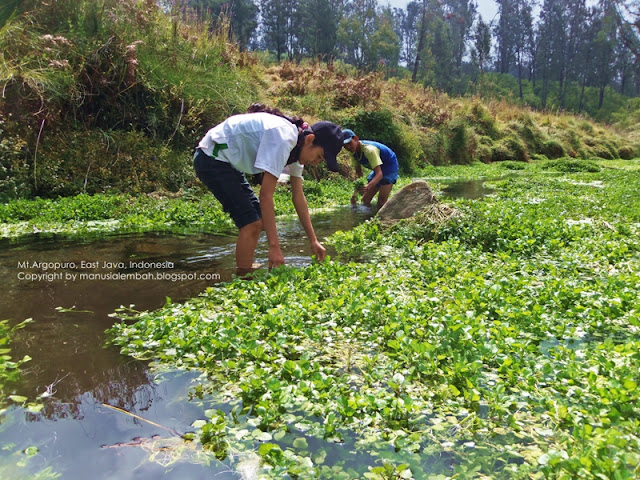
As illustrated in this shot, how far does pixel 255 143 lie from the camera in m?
4.72

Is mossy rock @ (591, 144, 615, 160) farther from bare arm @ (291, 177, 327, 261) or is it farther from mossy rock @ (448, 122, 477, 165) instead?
bare arm @ (291, 177, 327, 261)

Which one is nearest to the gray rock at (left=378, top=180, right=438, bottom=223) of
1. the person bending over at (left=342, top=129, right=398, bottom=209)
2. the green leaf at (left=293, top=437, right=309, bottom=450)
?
the person bending over at (left=342, top=129, right=398, bottom=209)

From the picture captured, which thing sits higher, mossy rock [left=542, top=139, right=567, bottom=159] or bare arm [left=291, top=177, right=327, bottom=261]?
mossy rock [left=542, top=139, right=567, bottom=159]

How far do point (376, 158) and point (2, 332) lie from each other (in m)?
7.92

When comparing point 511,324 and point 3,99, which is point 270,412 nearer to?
point 511,324

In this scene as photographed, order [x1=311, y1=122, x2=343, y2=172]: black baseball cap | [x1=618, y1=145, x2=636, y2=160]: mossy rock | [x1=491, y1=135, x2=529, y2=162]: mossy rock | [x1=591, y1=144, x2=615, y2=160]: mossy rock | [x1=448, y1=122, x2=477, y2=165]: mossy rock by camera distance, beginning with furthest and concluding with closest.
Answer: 1. [x1=618, y1=145, x2=636, y2=160]: mossy rock
2. [x1=591, y1=144, x2=615, y2=160]: mossy rock
3. [x1=491, y1=135, x2=529, y2=162]: mossy rock
4. [x1=448, y1=122, x2=477, y2=165]: mossy rock
5. [x1=311, y1=122, x2=343, y2=172]: black baseball cap

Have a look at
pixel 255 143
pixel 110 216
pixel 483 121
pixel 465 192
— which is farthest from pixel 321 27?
pixel 255 143

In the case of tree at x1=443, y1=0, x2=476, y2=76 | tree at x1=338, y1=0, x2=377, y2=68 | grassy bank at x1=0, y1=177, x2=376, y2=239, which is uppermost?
tree at x1=443, y1=0, x2=476, y2=76

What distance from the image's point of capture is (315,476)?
84.7 inches

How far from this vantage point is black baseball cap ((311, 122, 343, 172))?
4668mm

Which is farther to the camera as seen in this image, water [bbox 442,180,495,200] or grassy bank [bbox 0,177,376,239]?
water [bbox 442,180,495,200]

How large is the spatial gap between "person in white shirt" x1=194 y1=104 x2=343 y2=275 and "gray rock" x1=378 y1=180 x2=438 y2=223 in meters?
Answer: 3.47

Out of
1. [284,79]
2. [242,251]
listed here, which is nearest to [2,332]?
[242,251]

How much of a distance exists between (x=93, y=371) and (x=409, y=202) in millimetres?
6305
